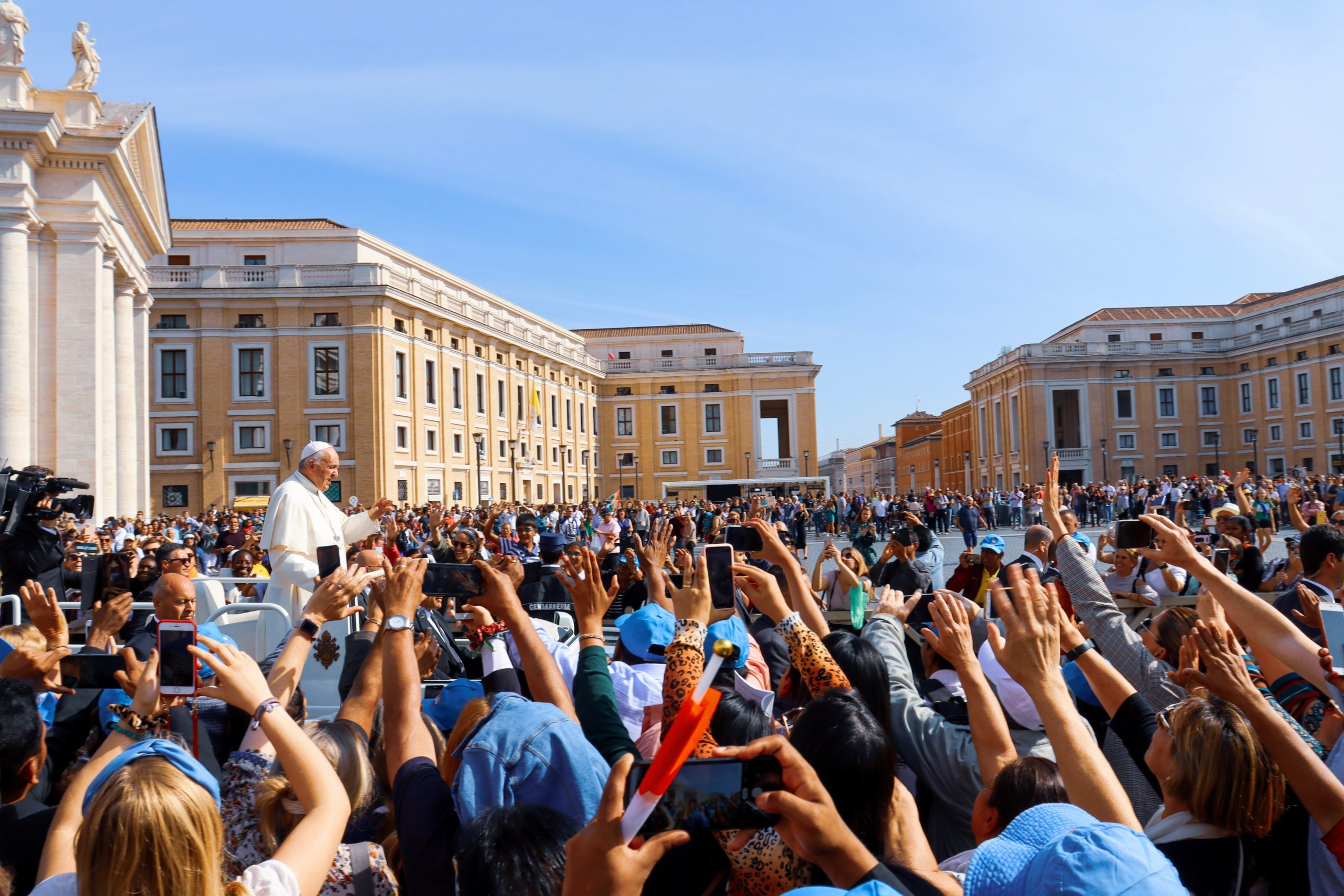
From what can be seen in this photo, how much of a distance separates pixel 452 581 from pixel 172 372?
4275 cm

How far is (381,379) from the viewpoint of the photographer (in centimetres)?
4147

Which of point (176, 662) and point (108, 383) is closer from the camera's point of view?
point (176, 662)

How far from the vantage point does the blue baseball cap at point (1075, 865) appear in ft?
4.67

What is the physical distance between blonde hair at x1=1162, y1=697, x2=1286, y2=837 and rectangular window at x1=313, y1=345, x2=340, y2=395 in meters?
42.4

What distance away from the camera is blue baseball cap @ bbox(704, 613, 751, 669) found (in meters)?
3.46

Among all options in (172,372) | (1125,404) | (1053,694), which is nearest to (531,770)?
(1053,694)

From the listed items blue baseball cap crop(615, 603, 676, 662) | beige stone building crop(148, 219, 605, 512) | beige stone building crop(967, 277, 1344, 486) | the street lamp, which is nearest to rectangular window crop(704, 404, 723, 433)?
the street lamp

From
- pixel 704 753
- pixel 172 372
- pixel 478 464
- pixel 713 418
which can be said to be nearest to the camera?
pixel 704 753

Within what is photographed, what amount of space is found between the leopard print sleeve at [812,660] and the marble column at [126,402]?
91.6ft

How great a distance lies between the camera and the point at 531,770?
7.55ft

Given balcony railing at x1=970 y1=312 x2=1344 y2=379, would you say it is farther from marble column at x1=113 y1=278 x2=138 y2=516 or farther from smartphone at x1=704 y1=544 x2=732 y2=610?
smartphone at x1=704 y1=544 x2=732 y2=610

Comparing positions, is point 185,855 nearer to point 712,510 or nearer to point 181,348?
point 712,510

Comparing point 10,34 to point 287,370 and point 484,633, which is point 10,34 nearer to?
point 287,370

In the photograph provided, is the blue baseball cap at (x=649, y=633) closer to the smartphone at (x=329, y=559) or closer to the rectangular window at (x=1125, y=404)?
the smartphone at (x=329, y=559)
